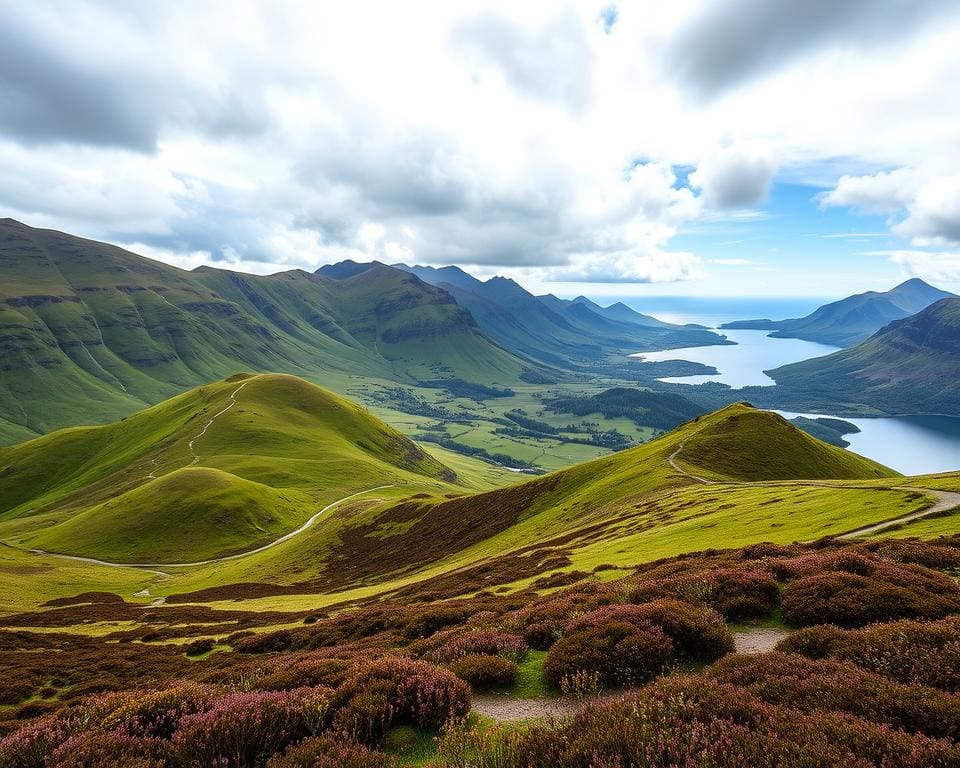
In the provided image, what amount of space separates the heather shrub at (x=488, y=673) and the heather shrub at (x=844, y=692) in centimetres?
434

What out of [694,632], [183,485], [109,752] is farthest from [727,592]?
[183,485]

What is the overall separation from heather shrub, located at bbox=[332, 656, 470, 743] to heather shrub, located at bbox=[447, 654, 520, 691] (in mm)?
1483

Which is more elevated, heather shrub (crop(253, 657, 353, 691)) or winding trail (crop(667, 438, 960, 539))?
heather shrub (crop(253, 657, 353, 691))

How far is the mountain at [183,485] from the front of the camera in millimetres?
109062

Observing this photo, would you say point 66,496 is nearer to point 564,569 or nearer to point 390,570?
point 390,570

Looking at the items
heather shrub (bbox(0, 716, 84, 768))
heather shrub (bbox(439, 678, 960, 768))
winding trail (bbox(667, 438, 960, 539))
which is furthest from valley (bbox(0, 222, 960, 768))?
winding trail (bbox(667, 438, 960, 539))

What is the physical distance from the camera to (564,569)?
35344 millimetres

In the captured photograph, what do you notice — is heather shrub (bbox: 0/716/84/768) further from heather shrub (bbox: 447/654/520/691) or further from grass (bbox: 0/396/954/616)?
grass (bbox: 0/396/954/616)

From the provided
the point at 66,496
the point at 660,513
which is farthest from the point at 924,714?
the point at 66,496

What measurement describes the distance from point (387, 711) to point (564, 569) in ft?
93.6

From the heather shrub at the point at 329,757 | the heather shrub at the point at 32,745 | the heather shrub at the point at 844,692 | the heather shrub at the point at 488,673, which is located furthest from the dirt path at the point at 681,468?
the heather shrub at the point at 32,745

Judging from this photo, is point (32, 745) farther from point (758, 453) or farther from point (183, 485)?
point (183, 485)

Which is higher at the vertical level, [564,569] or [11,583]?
[564,569]

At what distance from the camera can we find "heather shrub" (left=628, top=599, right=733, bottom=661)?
1154cm
